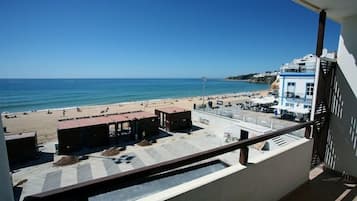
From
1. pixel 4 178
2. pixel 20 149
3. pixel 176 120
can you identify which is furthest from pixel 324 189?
pixel 20 149

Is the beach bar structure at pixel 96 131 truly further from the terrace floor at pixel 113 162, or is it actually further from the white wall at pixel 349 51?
the white wall at pixel 349 51

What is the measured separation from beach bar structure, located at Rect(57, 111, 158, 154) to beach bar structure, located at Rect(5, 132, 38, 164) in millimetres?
1294

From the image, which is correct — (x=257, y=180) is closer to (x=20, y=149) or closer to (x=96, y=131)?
(x=96, y=131)

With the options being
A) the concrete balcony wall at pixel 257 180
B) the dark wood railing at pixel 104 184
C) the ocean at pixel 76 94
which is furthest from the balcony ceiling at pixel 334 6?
the ocean at pixel 76 94

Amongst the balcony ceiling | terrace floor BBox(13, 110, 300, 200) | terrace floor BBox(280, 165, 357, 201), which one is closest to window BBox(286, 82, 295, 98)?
terrace floor BBox(13, 110, 300, 200)

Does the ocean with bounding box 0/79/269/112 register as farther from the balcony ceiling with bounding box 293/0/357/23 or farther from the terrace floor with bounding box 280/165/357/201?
the balcony ceiling with bounding box 293/0/357/23

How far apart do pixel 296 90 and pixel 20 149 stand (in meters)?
19.4

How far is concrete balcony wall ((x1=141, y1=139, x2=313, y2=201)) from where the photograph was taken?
1.54 metres

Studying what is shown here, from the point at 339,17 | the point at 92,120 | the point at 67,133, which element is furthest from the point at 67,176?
the point at 339,17

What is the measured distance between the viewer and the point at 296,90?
15609 millimetres

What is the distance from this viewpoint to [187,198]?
148 centimetres

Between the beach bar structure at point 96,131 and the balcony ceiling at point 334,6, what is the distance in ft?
40.5

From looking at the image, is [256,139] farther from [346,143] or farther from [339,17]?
[339,17]

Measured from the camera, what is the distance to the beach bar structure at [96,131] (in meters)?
11.4
